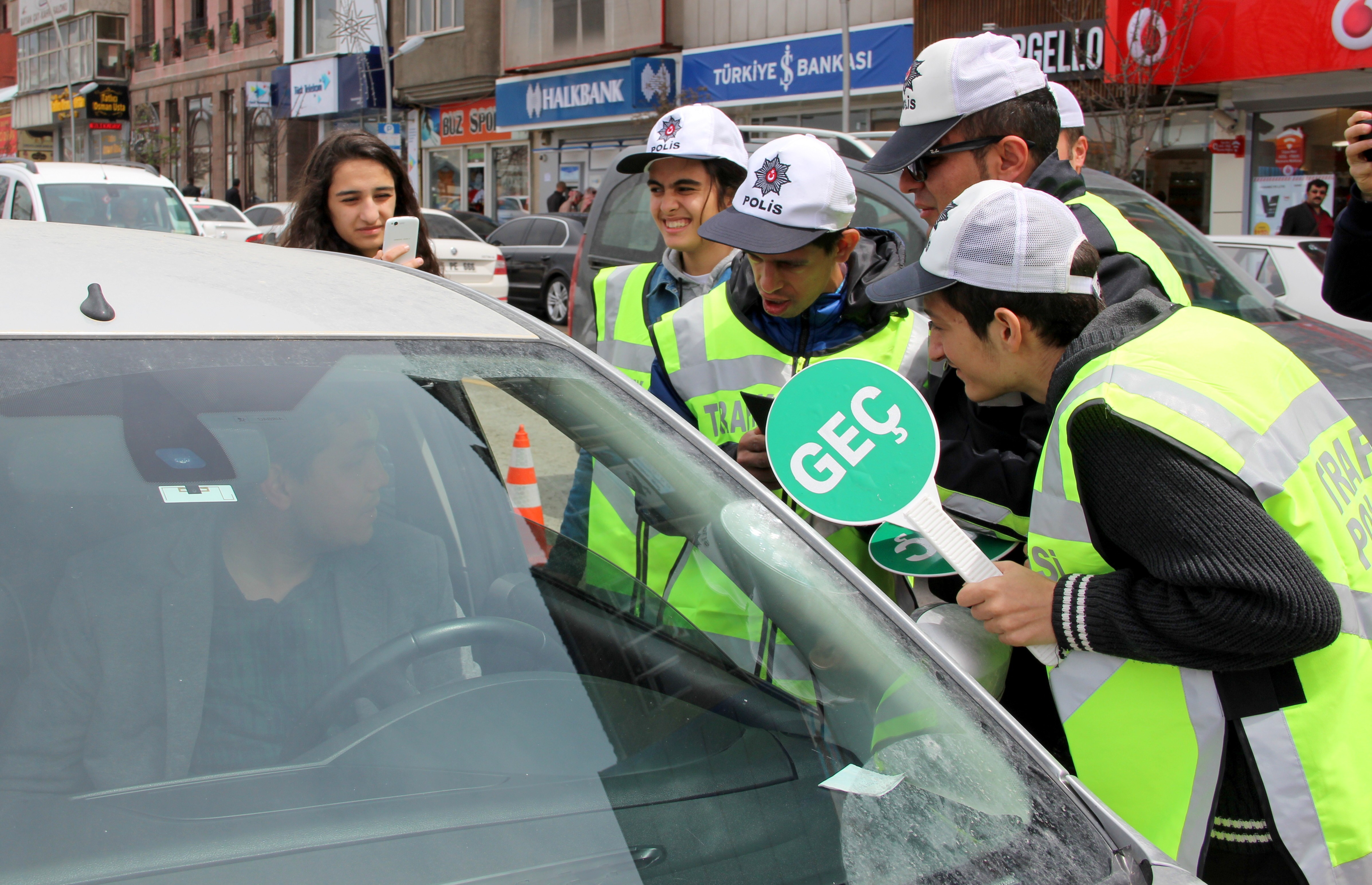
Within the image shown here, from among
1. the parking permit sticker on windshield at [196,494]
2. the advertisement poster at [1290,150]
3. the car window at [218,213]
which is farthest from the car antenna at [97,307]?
the car window at [218,213]

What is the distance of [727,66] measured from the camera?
19453 millimetres

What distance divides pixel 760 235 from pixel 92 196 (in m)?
10.4

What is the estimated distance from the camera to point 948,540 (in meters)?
1.70

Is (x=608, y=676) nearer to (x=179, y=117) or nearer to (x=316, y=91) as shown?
(x=316, y=91)

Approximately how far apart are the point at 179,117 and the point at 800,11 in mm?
28645

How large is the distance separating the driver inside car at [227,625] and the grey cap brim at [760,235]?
98cm

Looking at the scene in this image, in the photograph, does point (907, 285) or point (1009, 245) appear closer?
point (1009, 245)

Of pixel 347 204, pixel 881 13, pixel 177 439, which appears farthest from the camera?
pixel 881 13

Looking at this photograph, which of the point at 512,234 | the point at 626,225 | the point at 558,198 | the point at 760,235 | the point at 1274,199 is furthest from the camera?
the point at 558,198

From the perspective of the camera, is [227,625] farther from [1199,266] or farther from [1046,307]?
[1199,266]

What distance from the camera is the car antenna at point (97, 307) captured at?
1.42 metres

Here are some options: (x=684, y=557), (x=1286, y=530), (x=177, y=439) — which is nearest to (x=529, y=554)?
(x=684, y=557)

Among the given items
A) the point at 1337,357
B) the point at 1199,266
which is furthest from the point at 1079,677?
the point at 1199,266

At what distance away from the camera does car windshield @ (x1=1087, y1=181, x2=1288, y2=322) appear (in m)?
5.20
